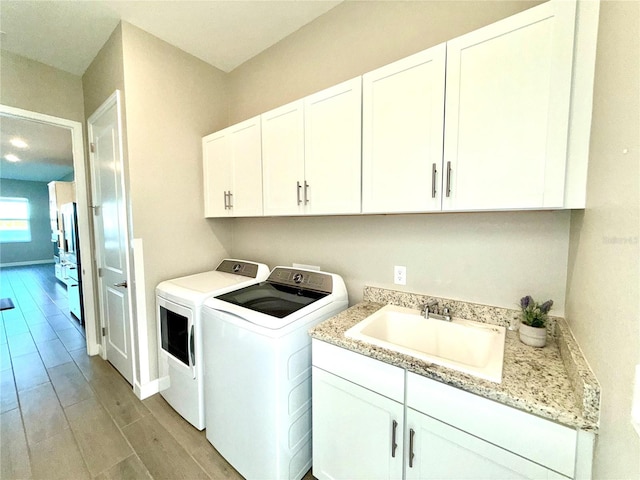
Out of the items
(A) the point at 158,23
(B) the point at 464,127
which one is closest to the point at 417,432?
(B) the point at 464,127

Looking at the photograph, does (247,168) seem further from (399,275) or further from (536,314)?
(536,314)

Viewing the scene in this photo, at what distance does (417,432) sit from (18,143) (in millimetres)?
6477

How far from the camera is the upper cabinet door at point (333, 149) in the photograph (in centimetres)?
134

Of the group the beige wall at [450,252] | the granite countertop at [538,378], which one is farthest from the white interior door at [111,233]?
the granite countertop at [538,378]

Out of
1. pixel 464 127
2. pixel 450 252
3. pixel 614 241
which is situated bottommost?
pixel 450 252

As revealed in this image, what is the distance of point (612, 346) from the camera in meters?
0.61

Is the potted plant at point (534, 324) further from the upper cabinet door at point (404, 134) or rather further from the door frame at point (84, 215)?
the door frame at point (84, 215)

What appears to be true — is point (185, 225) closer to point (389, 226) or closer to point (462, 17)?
point (389, 226)

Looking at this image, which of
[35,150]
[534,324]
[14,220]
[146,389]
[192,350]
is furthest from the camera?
[14,220]

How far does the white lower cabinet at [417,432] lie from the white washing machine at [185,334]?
2.75ft

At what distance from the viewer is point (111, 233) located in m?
2.18

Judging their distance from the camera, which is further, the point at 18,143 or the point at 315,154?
the point at 18,143

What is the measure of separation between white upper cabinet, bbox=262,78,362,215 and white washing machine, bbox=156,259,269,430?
2.21ft

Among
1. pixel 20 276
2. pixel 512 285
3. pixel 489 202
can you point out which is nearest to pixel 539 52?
pixel 489 202
